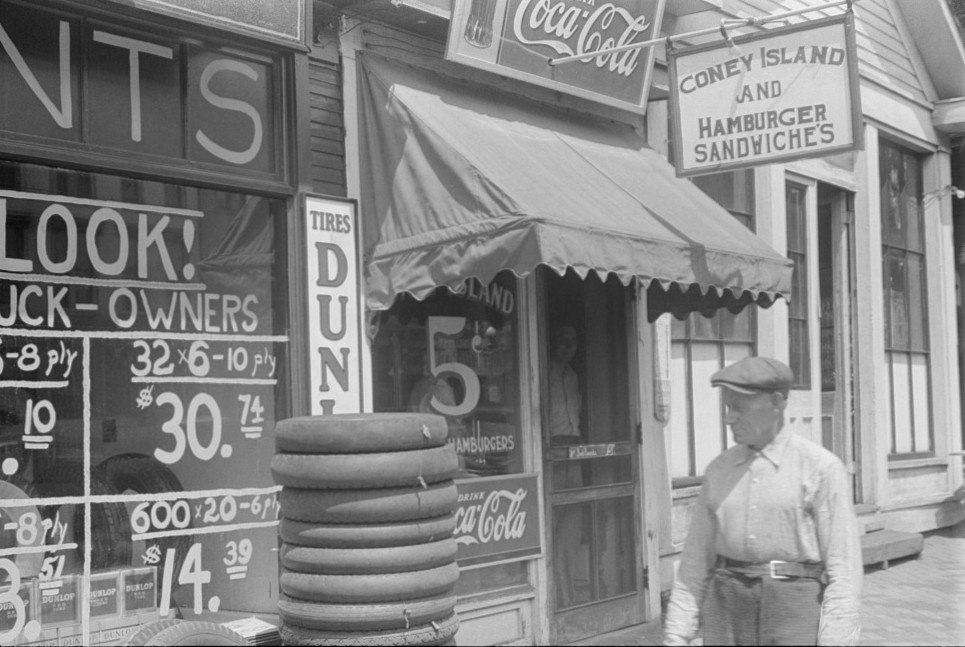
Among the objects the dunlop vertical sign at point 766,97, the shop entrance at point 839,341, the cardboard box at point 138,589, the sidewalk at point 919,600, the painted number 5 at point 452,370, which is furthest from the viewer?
the shop entrance at point 839,341

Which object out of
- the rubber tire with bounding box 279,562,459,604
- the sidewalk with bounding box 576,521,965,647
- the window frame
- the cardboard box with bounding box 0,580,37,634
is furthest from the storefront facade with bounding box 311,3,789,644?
the window frame

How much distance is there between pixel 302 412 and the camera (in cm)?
664

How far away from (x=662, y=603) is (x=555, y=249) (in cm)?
411

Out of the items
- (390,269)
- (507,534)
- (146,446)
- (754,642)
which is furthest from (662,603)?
(754,642)

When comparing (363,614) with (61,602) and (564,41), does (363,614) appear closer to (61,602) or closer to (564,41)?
(61,602)

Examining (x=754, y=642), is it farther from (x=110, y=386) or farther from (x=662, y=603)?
(x=662, y=603)

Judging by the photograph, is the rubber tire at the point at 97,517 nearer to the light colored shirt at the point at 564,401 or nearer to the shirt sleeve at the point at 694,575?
the shirt sleeve at the point at 694,575

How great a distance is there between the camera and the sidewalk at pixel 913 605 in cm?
823

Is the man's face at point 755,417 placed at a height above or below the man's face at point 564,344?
below

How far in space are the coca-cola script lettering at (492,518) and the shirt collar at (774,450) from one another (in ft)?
11.5

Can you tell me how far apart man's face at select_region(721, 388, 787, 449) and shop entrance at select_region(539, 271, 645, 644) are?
4.01 m

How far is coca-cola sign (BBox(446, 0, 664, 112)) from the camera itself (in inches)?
298

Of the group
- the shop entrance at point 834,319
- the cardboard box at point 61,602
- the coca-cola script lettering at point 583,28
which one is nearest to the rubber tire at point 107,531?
the cardboard box at point 61,602

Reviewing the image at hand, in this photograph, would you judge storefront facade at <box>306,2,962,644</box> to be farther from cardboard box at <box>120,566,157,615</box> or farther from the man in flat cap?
the man in flat cap
